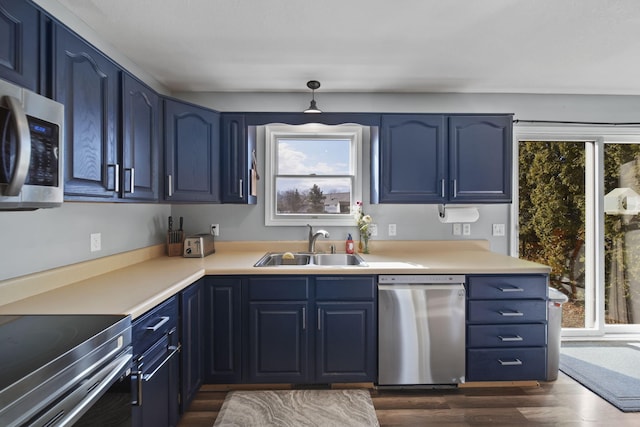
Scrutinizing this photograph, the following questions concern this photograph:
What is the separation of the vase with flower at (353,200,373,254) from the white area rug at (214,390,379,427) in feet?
3.70

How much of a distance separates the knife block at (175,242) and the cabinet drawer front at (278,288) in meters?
0.87

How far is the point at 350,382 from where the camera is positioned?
7.58ft

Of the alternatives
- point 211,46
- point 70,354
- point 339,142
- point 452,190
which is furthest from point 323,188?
point 70,354

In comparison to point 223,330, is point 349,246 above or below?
above

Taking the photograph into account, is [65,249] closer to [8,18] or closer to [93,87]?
[93,87]

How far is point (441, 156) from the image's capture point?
266cm

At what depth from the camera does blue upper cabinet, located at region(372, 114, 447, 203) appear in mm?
2650

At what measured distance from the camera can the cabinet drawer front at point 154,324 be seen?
139 cm

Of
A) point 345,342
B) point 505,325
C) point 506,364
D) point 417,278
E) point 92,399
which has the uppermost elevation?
point 417,278

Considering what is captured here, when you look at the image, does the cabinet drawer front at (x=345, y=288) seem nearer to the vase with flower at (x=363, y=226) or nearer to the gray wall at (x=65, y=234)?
the vase with flower at (x=363, y=226)

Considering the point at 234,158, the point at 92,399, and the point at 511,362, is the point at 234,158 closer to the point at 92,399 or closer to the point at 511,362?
the point at 92,399

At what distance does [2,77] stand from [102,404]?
112cm

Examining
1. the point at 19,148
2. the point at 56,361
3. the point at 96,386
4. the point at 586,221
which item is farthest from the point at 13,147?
the point at 586,221

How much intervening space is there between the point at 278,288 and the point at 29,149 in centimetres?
154
